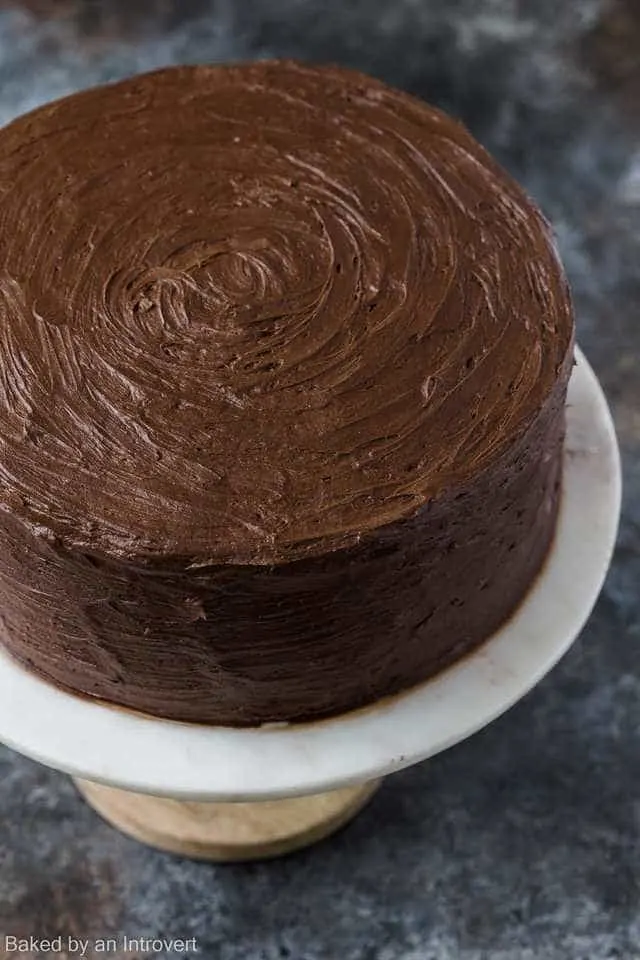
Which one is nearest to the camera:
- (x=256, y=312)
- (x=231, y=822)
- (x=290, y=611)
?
(x=290, y=611)

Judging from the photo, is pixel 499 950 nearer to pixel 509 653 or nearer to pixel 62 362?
pixel 509 653

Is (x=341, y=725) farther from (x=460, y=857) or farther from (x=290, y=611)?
(x=460, y=857)

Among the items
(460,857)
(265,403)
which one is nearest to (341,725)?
(265,403)

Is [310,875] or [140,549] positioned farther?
[310,875]

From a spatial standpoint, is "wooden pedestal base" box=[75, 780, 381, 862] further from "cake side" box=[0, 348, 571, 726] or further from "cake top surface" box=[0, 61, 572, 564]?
"cake top surface" box=[0, 61, 572, 564]

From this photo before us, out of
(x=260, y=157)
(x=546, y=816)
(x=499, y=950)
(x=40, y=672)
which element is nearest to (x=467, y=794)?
(x=546, y=816)
